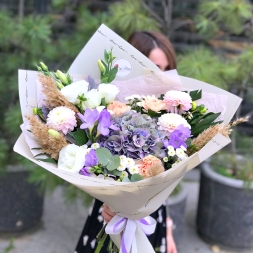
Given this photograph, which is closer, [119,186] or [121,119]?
[119,186]

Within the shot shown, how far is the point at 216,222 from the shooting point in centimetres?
292

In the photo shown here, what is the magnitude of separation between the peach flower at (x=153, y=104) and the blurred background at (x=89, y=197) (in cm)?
122

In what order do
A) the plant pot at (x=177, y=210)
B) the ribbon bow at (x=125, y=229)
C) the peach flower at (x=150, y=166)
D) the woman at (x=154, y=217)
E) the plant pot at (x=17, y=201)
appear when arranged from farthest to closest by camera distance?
the plant pot at (x=17, y=201) → the plant pot at (x=177, y=210) → the woman at (x=154, y=217) → the ribbon bow at (x=125, y=229) → the peach flower at (x=150, y=166)

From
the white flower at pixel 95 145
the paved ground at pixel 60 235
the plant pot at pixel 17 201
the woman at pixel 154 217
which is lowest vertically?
the paved ground at pixel 60 235

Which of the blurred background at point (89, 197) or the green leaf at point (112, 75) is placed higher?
the green leaf at point (112, 75)

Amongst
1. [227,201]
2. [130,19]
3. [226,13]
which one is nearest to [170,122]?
[130,19]

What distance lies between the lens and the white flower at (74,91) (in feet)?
4.04

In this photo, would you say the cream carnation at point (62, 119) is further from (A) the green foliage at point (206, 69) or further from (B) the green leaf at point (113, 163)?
(A) the green foliage at point (206, 69)

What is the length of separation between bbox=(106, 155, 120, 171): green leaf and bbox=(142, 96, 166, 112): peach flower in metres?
0.21

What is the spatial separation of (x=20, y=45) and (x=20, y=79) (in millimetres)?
1557

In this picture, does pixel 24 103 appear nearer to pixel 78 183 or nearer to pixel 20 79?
pixel 20 79

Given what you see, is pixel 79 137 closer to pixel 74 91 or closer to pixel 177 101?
pixel 74 91

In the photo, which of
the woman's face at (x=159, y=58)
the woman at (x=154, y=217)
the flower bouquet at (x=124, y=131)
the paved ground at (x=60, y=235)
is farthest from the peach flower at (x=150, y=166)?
the paved ground at (x=60, y=235)

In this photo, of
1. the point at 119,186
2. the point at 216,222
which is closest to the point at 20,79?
the point at 119,186
